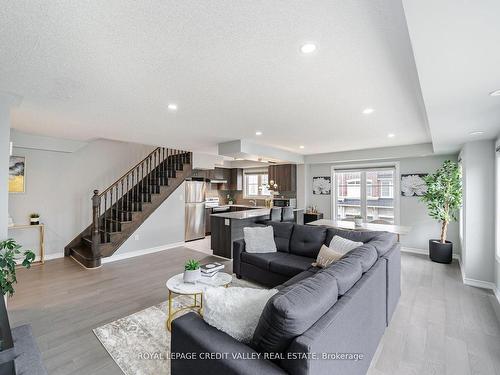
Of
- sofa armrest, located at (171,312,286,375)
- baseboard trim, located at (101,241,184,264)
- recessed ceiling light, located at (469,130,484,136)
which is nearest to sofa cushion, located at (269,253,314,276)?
sofa armrest, located at (171,312,286,375)

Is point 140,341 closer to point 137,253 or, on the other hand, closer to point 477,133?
point 137,253

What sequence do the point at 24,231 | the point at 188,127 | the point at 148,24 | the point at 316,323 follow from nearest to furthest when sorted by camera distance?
the point at 316,323 → the point at 148,24 → the point at 188,127 → the point at 24,231

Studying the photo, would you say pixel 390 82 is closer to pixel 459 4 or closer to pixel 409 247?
pixel 459 4

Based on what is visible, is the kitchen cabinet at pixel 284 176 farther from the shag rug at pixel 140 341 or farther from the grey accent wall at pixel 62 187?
the shag rug at pixel 140 341

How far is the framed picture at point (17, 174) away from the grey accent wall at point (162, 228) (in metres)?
2.24

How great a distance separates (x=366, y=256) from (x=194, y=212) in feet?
18.0

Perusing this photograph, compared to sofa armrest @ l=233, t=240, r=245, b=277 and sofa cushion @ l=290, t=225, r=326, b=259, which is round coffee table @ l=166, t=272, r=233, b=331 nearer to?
sofa armrest @ l=233, t=240, r=245, b=277

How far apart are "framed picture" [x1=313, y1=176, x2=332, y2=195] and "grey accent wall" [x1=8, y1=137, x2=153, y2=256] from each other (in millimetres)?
5636

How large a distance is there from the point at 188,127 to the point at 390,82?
9.73 ft

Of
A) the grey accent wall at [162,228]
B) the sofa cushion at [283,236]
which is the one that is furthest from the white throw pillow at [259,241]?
the grey accent wall at [162,228]

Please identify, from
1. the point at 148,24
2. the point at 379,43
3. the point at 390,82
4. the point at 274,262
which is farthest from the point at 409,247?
the point at 148,24

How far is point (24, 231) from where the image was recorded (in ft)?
15.5

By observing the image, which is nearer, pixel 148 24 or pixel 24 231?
pixel 148 24

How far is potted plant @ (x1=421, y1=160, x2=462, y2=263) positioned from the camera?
469cm
